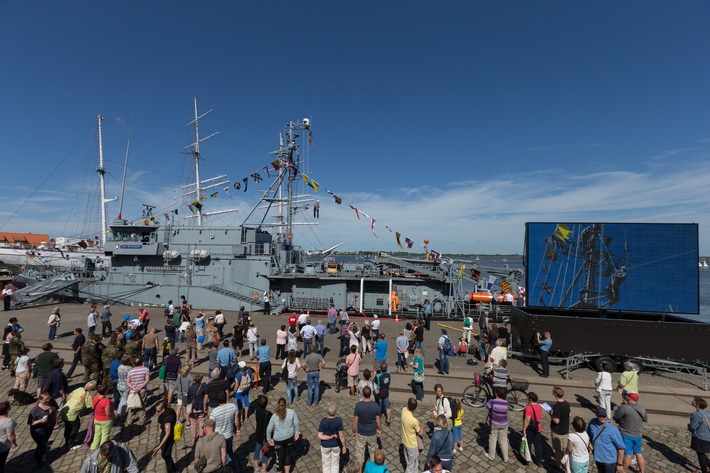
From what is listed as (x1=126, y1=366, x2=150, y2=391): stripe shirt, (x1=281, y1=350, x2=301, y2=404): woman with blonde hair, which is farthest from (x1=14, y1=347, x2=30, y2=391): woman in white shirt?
(x1=281, y1=350, x2=301, y2=404): woman with blonde hair

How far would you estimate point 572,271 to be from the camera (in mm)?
12094

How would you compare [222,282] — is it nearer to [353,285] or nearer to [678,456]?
[353,285]

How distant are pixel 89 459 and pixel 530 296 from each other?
13.4 meters

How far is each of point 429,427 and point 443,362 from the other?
375 centimetres

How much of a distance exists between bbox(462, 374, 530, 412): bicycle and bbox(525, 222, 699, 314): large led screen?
17.2 feet

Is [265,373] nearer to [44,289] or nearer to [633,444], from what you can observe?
[633,444]

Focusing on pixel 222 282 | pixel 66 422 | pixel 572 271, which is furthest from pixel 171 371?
pixel 222 282

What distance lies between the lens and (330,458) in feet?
16.3

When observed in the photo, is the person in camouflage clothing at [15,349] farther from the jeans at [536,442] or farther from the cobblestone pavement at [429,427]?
the jeans at [536,442]

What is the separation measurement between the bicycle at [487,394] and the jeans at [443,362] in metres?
1.84

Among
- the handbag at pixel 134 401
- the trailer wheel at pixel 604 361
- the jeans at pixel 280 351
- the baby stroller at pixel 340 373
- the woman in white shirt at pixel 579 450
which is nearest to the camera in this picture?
the woman in white shirt at pixel 579 450

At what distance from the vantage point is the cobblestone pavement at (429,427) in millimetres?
5688

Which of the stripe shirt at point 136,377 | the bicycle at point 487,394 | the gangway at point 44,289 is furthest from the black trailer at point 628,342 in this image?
the gangway at point 44,289

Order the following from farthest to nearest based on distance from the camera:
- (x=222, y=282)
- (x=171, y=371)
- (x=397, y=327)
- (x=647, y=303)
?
(x=222, y=282) < (x=397, y=327) < (x=647, y=303) < (x=171, y=371)
